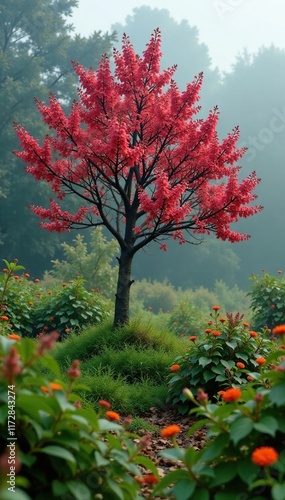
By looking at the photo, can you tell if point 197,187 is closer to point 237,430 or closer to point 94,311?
point 94,311

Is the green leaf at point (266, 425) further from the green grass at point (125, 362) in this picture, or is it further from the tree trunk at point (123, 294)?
the tree trunk at point (123, 294)

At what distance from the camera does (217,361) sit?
13.4 feet

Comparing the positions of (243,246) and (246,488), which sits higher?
(243,246)

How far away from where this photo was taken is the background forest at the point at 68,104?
19750 mm

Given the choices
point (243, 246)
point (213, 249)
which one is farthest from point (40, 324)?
point (243, 246)

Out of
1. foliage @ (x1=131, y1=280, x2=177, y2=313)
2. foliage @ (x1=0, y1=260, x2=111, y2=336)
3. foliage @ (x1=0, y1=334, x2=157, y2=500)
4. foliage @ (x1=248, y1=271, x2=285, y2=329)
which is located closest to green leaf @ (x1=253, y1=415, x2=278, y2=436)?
foliage @ (x1=0, y1=334, x2=157, y2=500)

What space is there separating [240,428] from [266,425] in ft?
0.24

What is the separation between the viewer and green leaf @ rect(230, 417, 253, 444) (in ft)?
5.06

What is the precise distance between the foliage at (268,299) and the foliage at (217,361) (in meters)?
3.22

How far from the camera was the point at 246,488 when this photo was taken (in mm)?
1643

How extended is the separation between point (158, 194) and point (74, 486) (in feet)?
11.5

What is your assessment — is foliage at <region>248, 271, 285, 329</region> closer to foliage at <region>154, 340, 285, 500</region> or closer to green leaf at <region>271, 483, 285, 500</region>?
foliage at <region>154, 340, 285, 500</region>

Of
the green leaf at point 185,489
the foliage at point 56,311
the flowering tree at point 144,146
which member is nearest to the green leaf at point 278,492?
the green leaf at point 185,489

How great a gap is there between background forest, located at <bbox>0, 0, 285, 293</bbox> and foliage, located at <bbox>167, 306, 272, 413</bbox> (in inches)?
433
